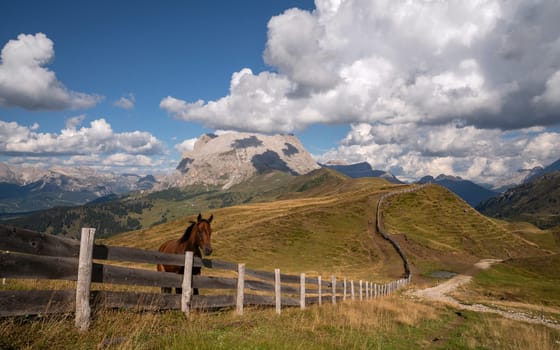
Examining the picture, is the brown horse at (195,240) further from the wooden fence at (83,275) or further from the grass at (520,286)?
the grass at (520,286)

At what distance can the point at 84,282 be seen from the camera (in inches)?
320

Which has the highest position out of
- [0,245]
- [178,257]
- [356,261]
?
[0,245]

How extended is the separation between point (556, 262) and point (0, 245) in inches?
3165

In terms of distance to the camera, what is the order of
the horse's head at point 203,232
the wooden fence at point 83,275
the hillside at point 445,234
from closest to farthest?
the wooden fence at point 83,275
the horse's head at point 203,232
the hillside at point 445,234

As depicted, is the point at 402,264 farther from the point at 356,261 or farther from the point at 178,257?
the point at 178,257

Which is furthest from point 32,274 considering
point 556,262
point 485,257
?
point 485,257

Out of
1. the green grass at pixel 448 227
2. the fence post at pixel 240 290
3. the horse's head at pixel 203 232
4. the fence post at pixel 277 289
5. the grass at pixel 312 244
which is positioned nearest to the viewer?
the fence post at pixel 240 290

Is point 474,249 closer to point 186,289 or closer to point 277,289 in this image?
point 277,289

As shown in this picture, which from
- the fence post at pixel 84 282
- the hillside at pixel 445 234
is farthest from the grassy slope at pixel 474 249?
the fence post at pixel 84 282

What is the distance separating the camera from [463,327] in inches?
815

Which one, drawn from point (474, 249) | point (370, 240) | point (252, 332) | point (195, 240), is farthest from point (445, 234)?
point (252, 332)

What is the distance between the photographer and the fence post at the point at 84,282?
807 cm

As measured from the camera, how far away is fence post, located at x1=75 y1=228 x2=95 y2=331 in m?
8.07

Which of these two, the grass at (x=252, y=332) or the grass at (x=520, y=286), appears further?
the grass at (x=520, y=286)
